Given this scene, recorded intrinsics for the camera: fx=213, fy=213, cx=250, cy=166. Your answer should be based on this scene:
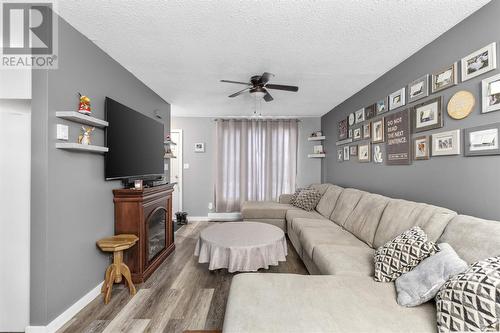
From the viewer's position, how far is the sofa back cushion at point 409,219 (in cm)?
166

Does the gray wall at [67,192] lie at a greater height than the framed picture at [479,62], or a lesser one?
lesser

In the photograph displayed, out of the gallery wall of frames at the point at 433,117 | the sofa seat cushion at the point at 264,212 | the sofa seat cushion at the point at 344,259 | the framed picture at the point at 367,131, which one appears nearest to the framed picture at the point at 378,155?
the gallery wall of frames at the point at 433,117

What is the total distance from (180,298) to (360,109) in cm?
361

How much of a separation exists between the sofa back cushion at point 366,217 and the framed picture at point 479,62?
4.36ft

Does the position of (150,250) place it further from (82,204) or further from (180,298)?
(82,204)

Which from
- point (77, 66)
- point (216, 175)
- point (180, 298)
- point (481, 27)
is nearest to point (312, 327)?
point (180, 298)

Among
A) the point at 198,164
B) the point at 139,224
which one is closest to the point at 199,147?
the point at 198,164

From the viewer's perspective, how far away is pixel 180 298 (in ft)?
7.03

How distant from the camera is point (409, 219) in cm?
190

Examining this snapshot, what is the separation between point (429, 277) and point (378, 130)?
2173mm

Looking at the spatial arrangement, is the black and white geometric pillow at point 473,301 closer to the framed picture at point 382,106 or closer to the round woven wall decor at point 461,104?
the round woven wall decor at point 461,104

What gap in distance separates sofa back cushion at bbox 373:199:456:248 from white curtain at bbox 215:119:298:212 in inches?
119

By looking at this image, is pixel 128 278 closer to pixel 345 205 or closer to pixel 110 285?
pixel 110 285

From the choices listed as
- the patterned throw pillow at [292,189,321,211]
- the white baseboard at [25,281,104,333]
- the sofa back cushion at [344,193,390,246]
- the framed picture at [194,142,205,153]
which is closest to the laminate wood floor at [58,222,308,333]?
the white baseboard at [25,281,104,333]
